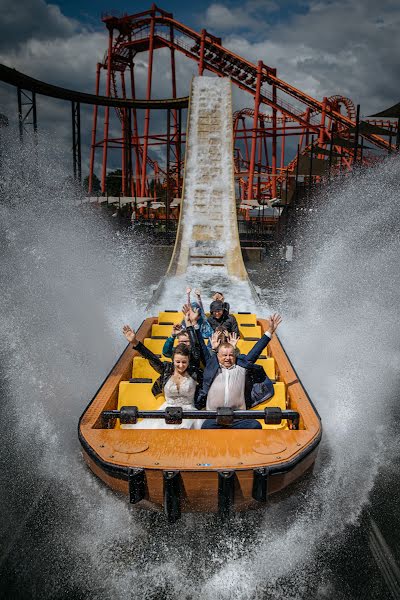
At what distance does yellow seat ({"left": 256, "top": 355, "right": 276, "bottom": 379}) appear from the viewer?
422cm

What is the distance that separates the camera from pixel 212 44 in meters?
18.7

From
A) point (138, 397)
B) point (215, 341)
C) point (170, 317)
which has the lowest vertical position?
point (138, 397)

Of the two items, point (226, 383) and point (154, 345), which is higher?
point (226, 383)

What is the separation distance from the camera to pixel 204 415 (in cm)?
299

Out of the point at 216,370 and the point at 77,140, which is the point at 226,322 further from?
the point at 77,140

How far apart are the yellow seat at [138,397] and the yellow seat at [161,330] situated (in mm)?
1801

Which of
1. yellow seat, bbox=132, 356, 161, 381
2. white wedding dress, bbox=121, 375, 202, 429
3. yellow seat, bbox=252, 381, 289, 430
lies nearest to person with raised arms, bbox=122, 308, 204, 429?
white wedding dress, bbox=121, 375, 202, 429

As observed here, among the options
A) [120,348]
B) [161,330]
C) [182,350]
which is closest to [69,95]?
[120,348]

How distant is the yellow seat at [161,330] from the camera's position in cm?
543

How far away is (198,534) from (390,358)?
4.26 metres

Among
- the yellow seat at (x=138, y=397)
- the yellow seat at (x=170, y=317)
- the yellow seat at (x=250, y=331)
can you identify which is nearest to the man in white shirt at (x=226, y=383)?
the yellow seat at (x=138, y=397)

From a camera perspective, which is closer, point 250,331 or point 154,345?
point 154,345

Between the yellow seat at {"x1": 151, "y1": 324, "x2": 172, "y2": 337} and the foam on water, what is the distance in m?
0.80

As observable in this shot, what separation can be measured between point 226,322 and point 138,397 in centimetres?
183
